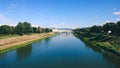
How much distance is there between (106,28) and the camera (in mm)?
82812

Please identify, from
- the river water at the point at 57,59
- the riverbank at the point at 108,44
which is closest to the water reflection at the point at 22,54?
→ the river water at the point at 57,59

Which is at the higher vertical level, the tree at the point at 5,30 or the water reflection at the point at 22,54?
the tree at the point at 5,30

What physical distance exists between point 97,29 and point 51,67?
74491mm

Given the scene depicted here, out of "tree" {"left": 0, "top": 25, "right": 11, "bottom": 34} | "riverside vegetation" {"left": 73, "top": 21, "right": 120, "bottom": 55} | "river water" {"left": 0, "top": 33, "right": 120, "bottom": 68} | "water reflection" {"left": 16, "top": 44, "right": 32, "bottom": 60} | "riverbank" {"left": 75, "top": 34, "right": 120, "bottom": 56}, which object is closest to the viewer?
"river water" {"left": 0, "top": 33, "right": 120, "bottom": 68}

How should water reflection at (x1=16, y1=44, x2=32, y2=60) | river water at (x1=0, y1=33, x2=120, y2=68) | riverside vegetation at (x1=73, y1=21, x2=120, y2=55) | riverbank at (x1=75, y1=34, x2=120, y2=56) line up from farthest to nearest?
riverside vegetation at (x1=73, y1=21, x2=120, y2=55) → riverbank at (x1=75, y1=34, x2=120, y2=56) → water reflection at (x1=16, y1=44, x2=32, y2=60) → river water at (x1=0, y1=33, x2=120, y2=68)

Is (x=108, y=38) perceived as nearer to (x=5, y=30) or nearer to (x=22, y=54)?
(x=22, y=54)

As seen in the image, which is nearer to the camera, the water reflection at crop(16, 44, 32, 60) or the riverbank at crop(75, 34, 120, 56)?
the water reflection at crop(16, 44, 32, 60)

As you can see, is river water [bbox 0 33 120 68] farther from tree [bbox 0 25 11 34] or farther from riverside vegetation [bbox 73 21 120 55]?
tree [bbox 0 25 11 34]

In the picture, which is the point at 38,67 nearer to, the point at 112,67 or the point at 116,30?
the point at 112,67

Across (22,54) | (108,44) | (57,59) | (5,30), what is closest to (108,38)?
(108,44)

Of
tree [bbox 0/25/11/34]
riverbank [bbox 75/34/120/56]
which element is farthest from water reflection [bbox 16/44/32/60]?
tree [bbox 0/25/11/34]

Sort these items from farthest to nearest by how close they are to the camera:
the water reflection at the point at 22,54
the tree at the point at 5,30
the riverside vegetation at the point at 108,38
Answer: the tree at the point at 5,30 < the riverside vegetation at the point at 108,38 < the water reflection at the point at 22,54

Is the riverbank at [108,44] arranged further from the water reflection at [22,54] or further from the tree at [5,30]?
the tree at [5,30]

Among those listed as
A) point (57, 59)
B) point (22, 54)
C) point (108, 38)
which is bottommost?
point (22, 54)
